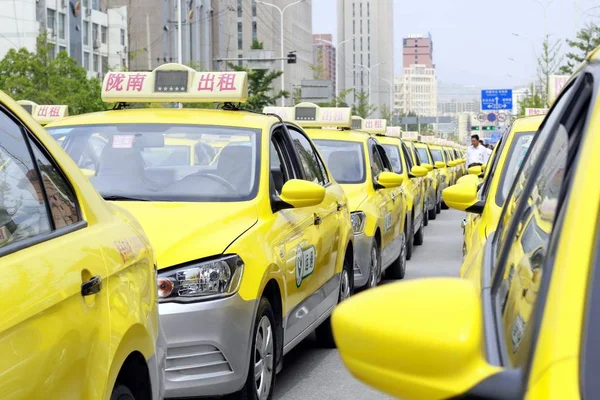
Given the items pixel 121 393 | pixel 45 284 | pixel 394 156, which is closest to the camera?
pixel 45 284

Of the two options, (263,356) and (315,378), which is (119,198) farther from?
(315,378)

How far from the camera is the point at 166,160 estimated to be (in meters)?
6.81

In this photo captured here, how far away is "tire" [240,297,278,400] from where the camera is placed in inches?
215

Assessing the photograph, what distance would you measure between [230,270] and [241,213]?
2.22 feet

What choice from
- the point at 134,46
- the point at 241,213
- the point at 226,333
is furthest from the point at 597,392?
the point at 134,46

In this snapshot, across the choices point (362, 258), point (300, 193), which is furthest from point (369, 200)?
point (300, 193)

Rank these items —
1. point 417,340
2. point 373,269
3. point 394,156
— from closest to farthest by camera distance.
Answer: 1. point 417,340
2. point 373,269
3. point 394,156

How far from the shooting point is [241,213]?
5961 mm

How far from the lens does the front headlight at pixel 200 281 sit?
17.1ft

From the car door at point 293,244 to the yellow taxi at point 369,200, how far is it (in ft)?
8.48

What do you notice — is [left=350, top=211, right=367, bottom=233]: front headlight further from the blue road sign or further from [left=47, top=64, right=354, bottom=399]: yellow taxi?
the blue road sign

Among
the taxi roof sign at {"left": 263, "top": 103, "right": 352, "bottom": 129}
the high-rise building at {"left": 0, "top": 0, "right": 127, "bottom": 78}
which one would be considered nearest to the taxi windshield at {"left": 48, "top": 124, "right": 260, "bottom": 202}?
the taxi roof sign at {"left": 263, "top": 103, "right": 352, "bottom": 129}

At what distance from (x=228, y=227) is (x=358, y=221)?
438cm

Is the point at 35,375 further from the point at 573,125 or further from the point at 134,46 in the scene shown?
the point at 134,46
